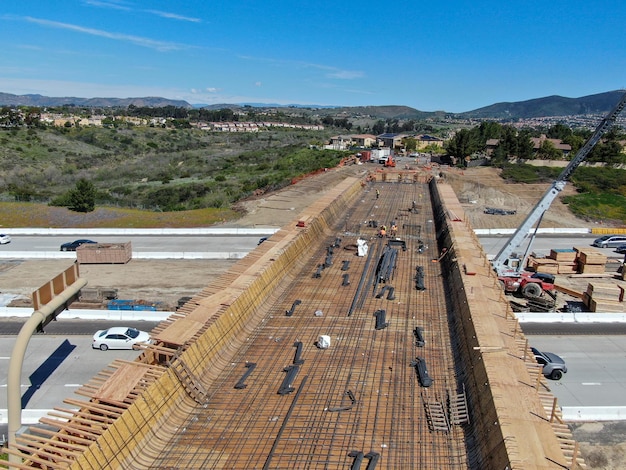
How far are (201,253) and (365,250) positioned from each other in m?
17.7

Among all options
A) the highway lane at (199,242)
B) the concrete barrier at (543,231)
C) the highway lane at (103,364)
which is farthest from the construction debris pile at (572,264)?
the concrete barrier at (543,231)

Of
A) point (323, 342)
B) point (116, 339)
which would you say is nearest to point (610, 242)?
Answer: point (323, 342)

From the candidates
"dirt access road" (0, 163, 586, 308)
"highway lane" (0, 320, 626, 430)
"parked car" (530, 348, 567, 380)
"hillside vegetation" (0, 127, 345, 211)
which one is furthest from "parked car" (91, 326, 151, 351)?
"hillside vegetation" (0, 127, 345, 211)

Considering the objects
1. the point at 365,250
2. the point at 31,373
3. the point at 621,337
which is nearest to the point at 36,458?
the point at 31,373

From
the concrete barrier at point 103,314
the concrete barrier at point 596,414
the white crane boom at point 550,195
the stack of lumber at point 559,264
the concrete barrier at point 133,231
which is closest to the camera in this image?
the concrete barrier at point 596,414

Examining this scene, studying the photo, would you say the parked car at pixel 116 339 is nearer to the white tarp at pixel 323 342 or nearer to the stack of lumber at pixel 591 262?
the white tarp at pixel 323 342

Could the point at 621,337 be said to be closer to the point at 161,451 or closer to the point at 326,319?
the point at 326,319

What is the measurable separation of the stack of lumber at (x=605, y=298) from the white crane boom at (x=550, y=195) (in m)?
4.24

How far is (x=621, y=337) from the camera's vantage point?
2327 centimetres

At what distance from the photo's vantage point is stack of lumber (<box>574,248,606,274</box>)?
3303cm

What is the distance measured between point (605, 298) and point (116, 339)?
2547 centimetres

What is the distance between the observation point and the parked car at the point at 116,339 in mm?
21312

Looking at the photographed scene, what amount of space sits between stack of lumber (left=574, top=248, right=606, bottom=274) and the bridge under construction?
59.4 feet

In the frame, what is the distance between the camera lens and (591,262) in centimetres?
3316
